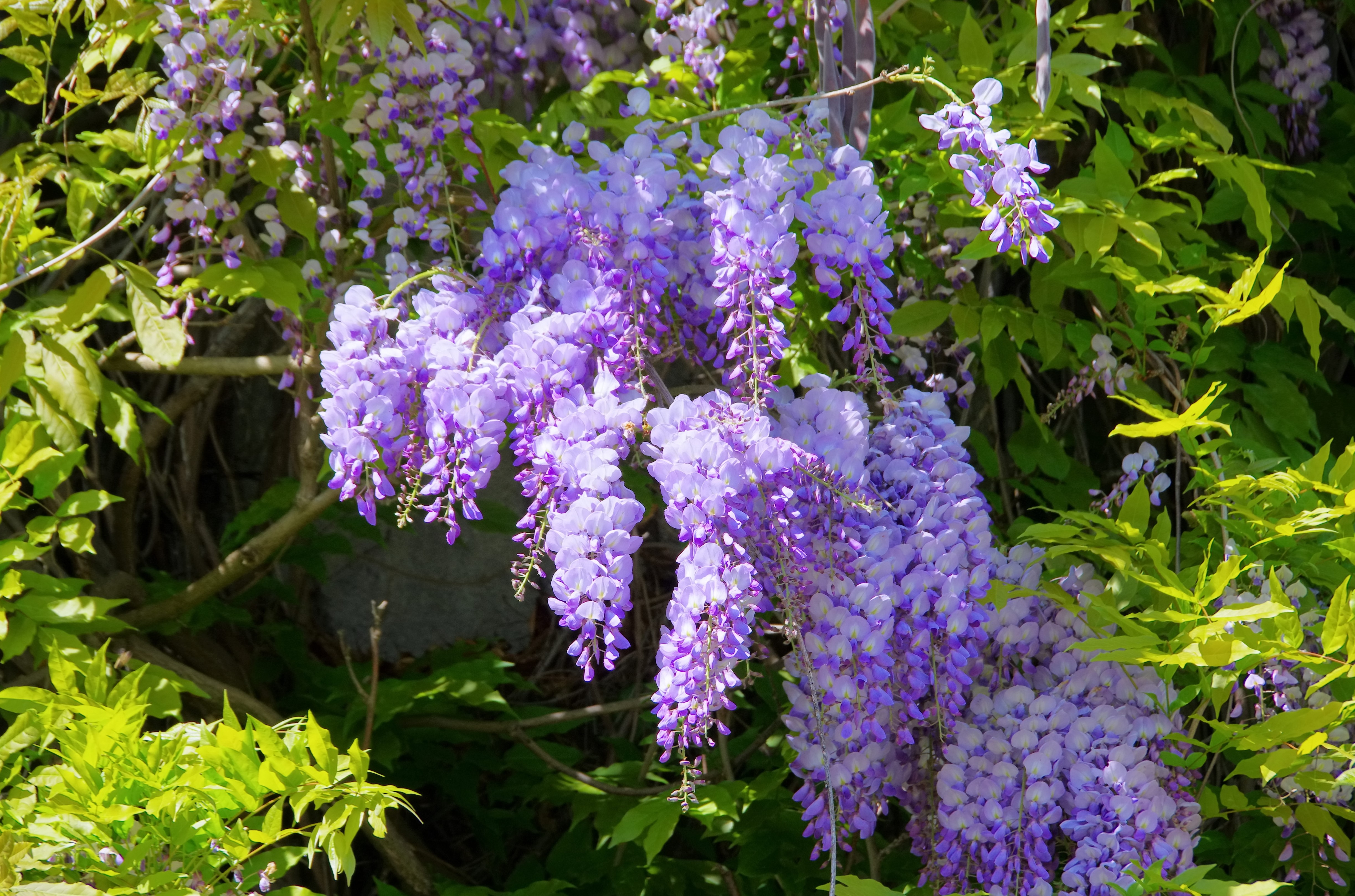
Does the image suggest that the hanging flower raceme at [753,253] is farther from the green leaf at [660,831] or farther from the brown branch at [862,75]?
the green leaf at [660,831]

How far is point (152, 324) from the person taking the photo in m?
1.85

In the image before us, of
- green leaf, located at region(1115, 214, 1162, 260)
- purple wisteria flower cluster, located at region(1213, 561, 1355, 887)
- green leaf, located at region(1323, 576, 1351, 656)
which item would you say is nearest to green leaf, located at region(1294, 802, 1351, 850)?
purple wisteria flower cluster, located at region(1213, 561, 1355, 887)

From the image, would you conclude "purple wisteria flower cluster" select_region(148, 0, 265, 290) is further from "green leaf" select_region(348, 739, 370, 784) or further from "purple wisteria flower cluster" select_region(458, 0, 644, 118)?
"green leaf" select_region(348, 739, 370, 784)

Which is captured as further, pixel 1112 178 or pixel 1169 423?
pixel 1112 178

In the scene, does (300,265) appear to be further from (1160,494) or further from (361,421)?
(1160,494)

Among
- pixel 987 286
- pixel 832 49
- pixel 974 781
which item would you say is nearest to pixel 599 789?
pixel 974 781

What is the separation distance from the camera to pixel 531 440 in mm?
1331

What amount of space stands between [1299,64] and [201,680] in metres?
2.30

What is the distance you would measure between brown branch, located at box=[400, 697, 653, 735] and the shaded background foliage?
0.01 m

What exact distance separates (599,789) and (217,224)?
116cm

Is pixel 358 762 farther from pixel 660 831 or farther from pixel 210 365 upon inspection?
pixel 210 365

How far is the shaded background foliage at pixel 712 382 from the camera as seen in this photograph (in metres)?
1.74

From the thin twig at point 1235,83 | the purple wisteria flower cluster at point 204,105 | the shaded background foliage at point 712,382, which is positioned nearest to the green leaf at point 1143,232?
the shaded background foliage at point 712,382

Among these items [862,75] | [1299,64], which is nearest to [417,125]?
[862,75]
